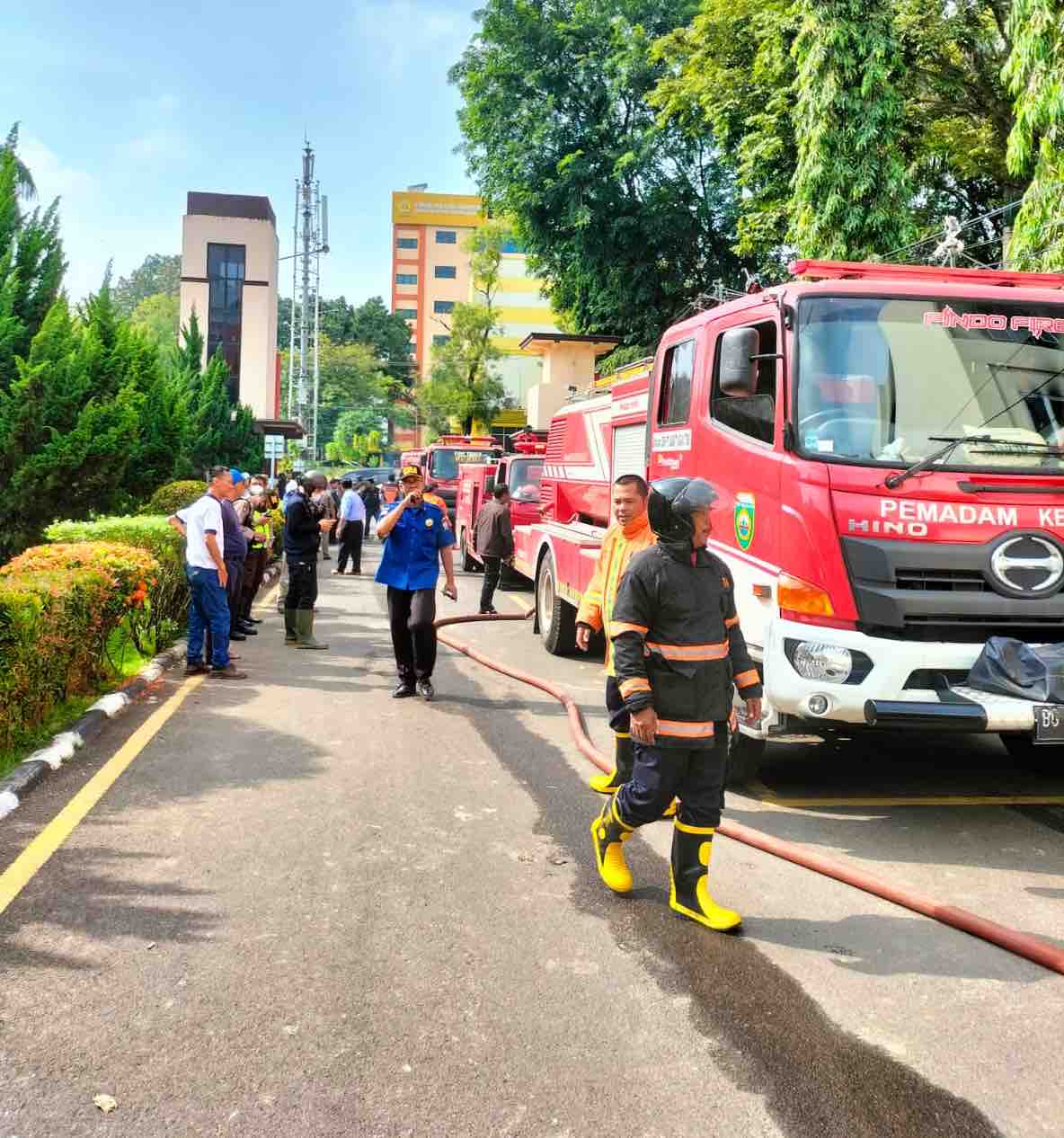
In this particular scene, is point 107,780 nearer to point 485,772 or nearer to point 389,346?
point 485,772

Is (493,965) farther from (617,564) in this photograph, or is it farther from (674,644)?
(617,564)

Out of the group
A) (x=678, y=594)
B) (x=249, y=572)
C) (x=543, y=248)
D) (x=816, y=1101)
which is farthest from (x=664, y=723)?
(x=543, y=248)

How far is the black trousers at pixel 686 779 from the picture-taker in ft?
15.2

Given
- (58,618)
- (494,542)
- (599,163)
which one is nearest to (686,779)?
(58,618)

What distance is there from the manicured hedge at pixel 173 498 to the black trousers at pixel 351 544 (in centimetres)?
319

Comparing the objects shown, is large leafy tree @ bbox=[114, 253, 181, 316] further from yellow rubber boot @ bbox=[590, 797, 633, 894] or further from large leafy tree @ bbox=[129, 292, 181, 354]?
yellow rubber boot @ bbox=[590, 797, 633, 894]

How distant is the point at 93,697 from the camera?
27.9ft

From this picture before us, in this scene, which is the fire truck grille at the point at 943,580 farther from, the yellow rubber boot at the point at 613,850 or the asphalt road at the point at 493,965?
the yellow rubber boot at the point at 613,850

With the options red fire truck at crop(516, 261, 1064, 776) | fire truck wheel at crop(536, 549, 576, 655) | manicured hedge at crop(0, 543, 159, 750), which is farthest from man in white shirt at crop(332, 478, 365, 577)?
red fire truck at crop(516, 261, 1064, 776)

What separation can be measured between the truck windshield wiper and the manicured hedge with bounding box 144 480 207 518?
13.8 meters

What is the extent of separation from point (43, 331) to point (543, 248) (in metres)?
19.1

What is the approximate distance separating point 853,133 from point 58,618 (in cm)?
1524

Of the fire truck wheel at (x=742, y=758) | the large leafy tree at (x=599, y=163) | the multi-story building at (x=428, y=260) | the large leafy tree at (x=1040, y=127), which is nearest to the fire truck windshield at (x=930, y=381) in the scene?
the fire truck wheel at (x=742, y=758)

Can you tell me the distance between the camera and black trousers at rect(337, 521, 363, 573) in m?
21.4
